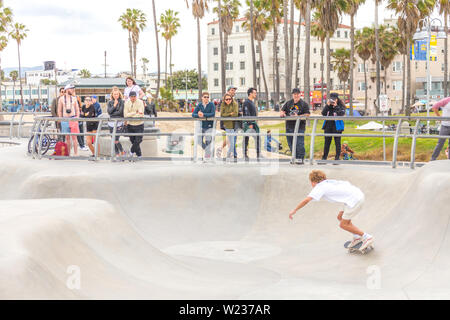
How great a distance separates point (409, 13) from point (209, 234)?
156 feet

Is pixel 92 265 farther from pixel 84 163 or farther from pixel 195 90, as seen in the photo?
pixel 195 90

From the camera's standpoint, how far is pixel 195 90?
131500 mm

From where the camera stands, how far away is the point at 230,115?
12875mm

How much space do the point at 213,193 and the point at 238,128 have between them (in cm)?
211

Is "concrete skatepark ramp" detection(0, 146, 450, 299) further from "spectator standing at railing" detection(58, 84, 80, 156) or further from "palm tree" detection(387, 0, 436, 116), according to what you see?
"palm tree" detection(387, 0, 436, 116)

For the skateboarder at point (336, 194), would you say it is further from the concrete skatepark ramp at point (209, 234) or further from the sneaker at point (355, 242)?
the concrete skatepark ramp at point (209, 234)

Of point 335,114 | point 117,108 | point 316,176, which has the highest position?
point 117,108

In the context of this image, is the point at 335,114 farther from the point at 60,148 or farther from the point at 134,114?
the point at 60,148

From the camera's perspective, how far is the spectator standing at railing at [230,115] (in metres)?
12.5

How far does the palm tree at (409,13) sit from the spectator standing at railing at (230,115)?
1639 inches

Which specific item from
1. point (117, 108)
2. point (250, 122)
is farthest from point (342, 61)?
point (117, 108)

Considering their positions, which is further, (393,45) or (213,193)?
(393,45)
